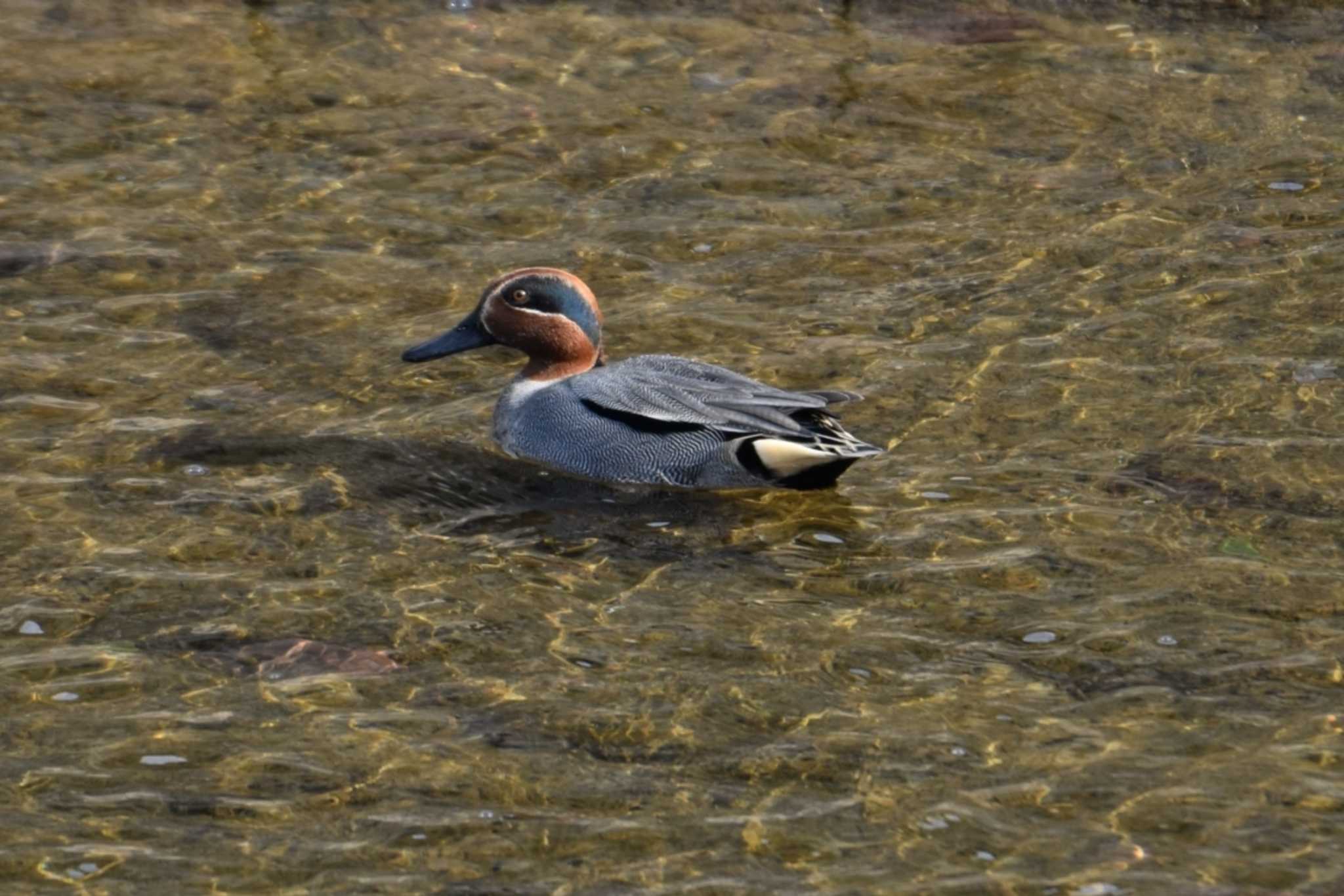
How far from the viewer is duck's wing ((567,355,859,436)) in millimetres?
8172

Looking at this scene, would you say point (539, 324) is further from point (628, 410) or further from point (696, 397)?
point (696, 397)

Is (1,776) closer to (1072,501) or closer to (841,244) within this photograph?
(1072,501)

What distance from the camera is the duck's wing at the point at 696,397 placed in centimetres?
817

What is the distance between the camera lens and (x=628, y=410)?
841cm

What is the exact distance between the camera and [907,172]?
11617mm

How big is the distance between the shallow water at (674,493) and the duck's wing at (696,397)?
14.6 inches

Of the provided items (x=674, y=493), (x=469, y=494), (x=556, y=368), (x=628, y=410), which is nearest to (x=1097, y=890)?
(x=674, y=493)

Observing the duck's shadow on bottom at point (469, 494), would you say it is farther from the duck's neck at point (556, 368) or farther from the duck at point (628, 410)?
the duck's neck at point (556, 368)

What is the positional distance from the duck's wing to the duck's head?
11.9 inches

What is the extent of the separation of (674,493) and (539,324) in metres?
1.07

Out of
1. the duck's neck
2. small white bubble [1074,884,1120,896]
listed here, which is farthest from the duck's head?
small white bubble [1074,884,1120,896]

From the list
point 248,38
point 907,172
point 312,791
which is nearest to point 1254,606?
point 312,791

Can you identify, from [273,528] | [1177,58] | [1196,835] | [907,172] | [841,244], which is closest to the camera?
[1196,835]

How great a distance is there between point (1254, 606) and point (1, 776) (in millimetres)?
4288
